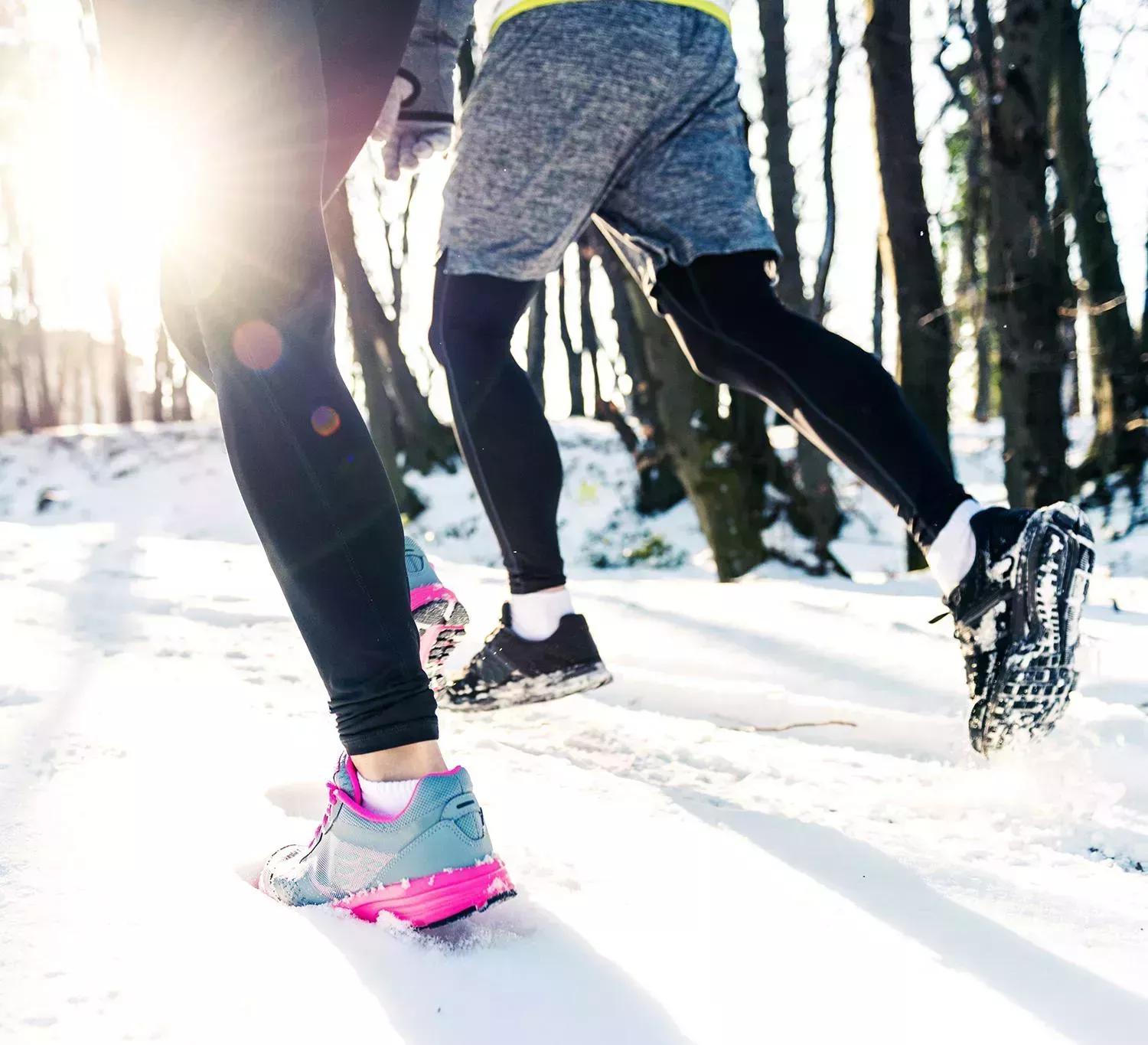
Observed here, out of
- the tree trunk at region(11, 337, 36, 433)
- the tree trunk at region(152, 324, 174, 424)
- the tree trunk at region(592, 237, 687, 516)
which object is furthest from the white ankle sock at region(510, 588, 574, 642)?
the tree trunk at region(11, 337, 36, 433)

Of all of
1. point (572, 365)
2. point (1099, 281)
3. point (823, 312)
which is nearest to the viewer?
point (1099, 281)

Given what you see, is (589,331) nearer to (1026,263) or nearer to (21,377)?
(1026,263)

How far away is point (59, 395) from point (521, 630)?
1434 inches

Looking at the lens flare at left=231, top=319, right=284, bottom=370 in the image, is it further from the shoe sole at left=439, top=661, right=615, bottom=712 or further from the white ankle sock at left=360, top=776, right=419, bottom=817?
→ the shoe sole at left=439, top=661, right=615, bottom=712

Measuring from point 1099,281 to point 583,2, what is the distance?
8402 mm

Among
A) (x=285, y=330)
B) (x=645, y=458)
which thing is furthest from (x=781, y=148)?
(x=285, y=330)

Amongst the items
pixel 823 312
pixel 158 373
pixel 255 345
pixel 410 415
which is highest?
pixel 158 373

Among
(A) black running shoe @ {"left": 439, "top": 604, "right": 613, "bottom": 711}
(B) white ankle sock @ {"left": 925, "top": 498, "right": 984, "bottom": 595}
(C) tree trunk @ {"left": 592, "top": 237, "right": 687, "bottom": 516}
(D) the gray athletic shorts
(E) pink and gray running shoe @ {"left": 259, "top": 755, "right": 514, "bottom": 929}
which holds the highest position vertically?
(D) the gray athletic shorts

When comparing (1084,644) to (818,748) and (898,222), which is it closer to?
Result: (818,748)

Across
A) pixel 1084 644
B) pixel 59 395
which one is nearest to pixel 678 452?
pixel 1084 644

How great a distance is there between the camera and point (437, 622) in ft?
5.21

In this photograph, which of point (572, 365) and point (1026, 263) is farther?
point (572, 365)

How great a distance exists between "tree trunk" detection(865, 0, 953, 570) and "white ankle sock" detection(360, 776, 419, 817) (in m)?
4.37

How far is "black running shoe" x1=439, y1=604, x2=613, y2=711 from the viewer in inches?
67.3
